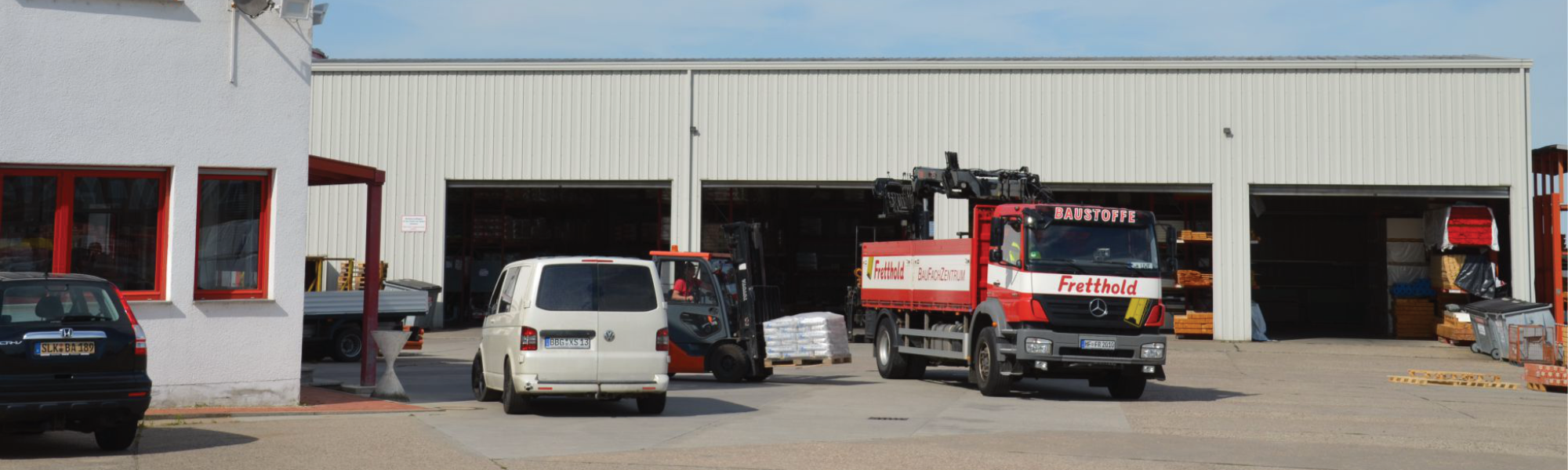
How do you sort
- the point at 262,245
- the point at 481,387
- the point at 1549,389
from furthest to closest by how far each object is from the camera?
1. the point at 1549,389
2. the point at 481,387
3. the point at 262,245

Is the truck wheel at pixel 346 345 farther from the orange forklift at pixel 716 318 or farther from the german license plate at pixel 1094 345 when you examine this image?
the german license plate at pixel 1094 345

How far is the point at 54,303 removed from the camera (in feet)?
32.6

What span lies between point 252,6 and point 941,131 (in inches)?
803

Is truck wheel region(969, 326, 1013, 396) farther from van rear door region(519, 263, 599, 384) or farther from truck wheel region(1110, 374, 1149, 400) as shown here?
van rear door region(519, 263, 599, 384)

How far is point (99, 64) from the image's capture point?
41.9 ft

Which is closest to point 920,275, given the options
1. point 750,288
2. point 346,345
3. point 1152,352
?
point 750,288

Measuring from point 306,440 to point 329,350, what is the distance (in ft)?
41.7

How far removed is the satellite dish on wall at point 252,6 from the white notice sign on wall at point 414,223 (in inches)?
764

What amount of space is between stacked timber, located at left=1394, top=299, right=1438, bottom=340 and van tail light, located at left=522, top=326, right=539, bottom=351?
26.5 m

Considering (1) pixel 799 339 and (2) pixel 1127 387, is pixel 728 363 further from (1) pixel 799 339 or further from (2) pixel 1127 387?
(2) pixel 1127 387

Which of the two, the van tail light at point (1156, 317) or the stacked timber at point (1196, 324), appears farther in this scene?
the stacked timber at point (1196, 324)

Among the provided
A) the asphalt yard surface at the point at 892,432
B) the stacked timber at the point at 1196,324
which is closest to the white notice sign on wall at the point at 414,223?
the asphalt yard surface at the point at 892,432

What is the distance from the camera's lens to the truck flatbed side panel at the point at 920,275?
17.8 m

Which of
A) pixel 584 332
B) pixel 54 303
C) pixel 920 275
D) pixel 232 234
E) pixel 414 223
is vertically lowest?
pixel 584 332
